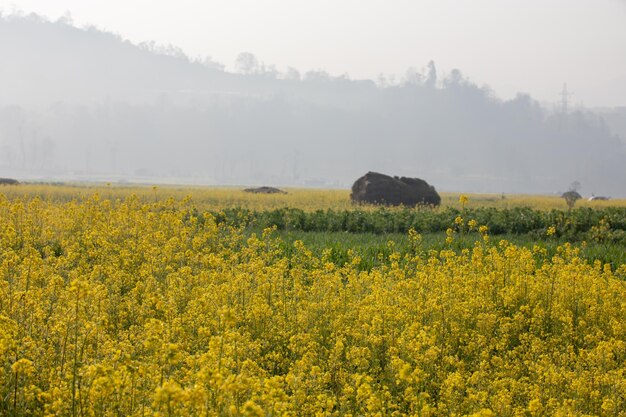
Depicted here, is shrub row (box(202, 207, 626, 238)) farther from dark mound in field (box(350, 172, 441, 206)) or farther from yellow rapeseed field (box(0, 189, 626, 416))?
dark mound in field (box(350, 172, 441, 206))

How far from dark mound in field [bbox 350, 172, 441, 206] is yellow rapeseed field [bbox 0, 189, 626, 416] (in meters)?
23.9

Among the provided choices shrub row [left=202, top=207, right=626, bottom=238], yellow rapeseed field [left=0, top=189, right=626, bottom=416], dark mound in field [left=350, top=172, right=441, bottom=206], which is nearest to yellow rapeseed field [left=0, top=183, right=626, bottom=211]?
dark mound in field [left=350, top=172, right=441, bottom=206]

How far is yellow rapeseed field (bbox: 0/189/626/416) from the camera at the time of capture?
5.51 m

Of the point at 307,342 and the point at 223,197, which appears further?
the point at 223,197

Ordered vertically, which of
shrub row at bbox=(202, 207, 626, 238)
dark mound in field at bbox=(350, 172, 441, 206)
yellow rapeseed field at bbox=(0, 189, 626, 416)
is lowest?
yellow rapeseed field at bbox=(0, 189, 626, 416)

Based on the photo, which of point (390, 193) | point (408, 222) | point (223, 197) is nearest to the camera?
point (408, 222)

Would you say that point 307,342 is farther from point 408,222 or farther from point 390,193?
point 390,193

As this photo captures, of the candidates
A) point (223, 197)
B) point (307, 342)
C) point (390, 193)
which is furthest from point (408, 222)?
point (223, 197)

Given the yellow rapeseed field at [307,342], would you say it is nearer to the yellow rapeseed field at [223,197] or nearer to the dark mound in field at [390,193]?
the yellow rapeseed field at [223,197]

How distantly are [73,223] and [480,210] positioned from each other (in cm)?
1635

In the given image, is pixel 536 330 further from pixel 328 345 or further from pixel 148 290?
pixel 148 290

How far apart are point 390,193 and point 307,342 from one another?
3028cm

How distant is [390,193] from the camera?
3800 centimetres

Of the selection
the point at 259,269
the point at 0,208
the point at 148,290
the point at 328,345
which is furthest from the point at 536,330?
the point at 0,208
